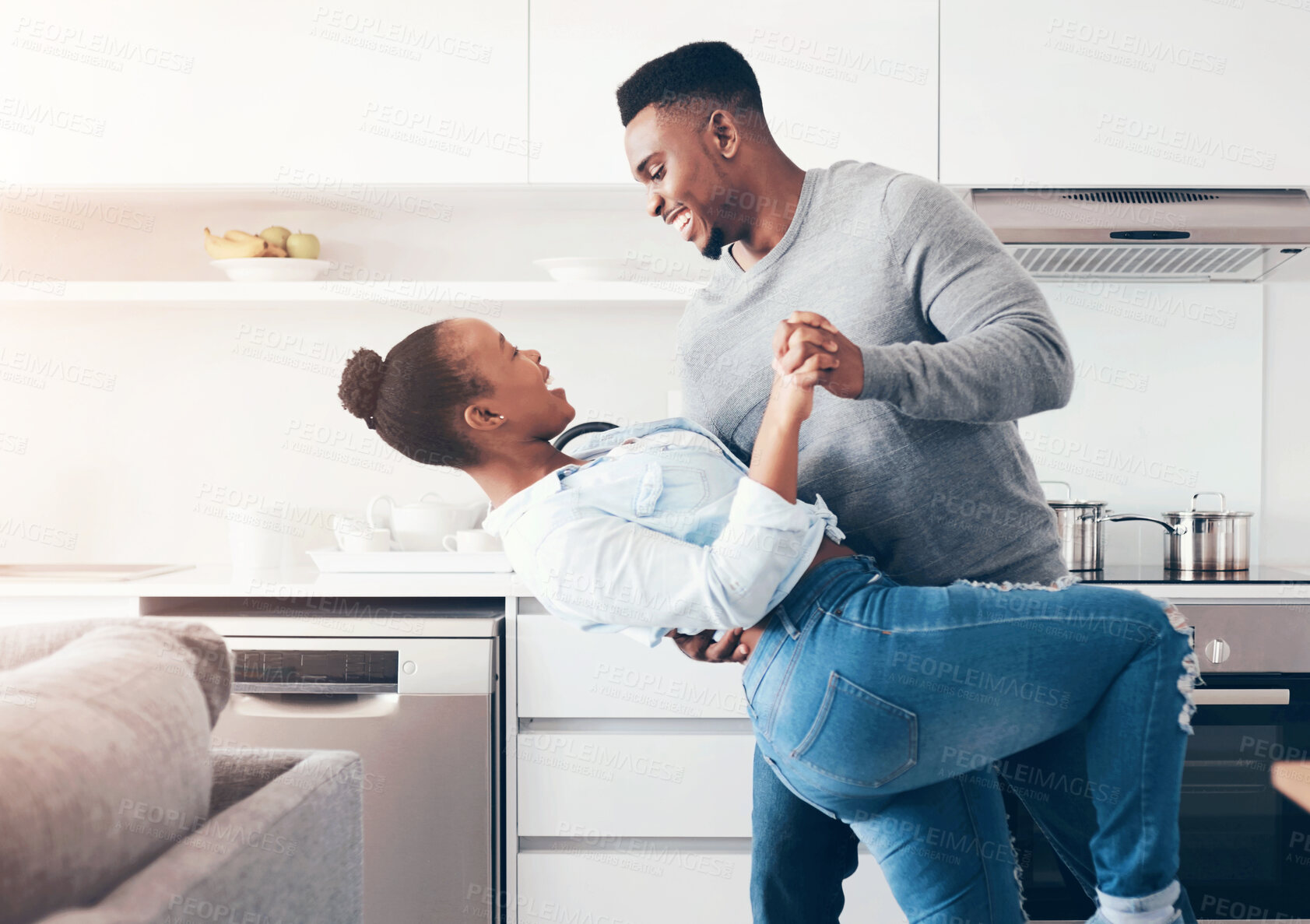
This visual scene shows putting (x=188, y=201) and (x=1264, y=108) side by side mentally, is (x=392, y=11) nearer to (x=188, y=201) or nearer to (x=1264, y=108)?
(x=188, y=201)

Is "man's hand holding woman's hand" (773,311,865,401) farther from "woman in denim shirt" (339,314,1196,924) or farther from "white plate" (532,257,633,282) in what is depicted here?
"white plate" (532,257,633,282)

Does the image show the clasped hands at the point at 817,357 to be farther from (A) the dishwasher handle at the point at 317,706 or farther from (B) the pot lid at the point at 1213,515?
(B) the pot lid at the point at 1213,515

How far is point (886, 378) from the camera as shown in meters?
0.91

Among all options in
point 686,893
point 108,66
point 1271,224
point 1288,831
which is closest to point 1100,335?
point 1271,224

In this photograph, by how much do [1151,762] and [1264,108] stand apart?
6.50ft

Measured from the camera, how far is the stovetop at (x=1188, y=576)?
2.10m

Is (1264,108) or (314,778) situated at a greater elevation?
(1264,108)

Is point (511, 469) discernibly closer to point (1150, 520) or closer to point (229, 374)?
point (1150, 520)

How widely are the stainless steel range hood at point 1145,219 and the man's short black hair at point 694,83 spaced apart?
1236mm

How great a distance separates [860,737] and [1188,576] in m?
1.63

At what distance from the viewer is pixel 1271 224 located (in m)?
2.28

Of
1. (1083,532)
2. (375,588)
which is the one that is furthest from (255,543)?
(1083,532)

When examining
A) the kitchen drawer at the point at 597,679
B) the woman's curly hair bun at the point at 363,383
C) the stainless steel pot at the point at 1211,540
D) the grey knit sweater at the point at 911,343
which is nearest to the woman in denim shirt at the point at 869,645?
the grey knit sweater at the point at 911,343

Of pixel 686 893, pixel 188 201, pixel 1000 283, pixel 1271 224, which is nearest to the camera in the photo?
pixel 1000 283
